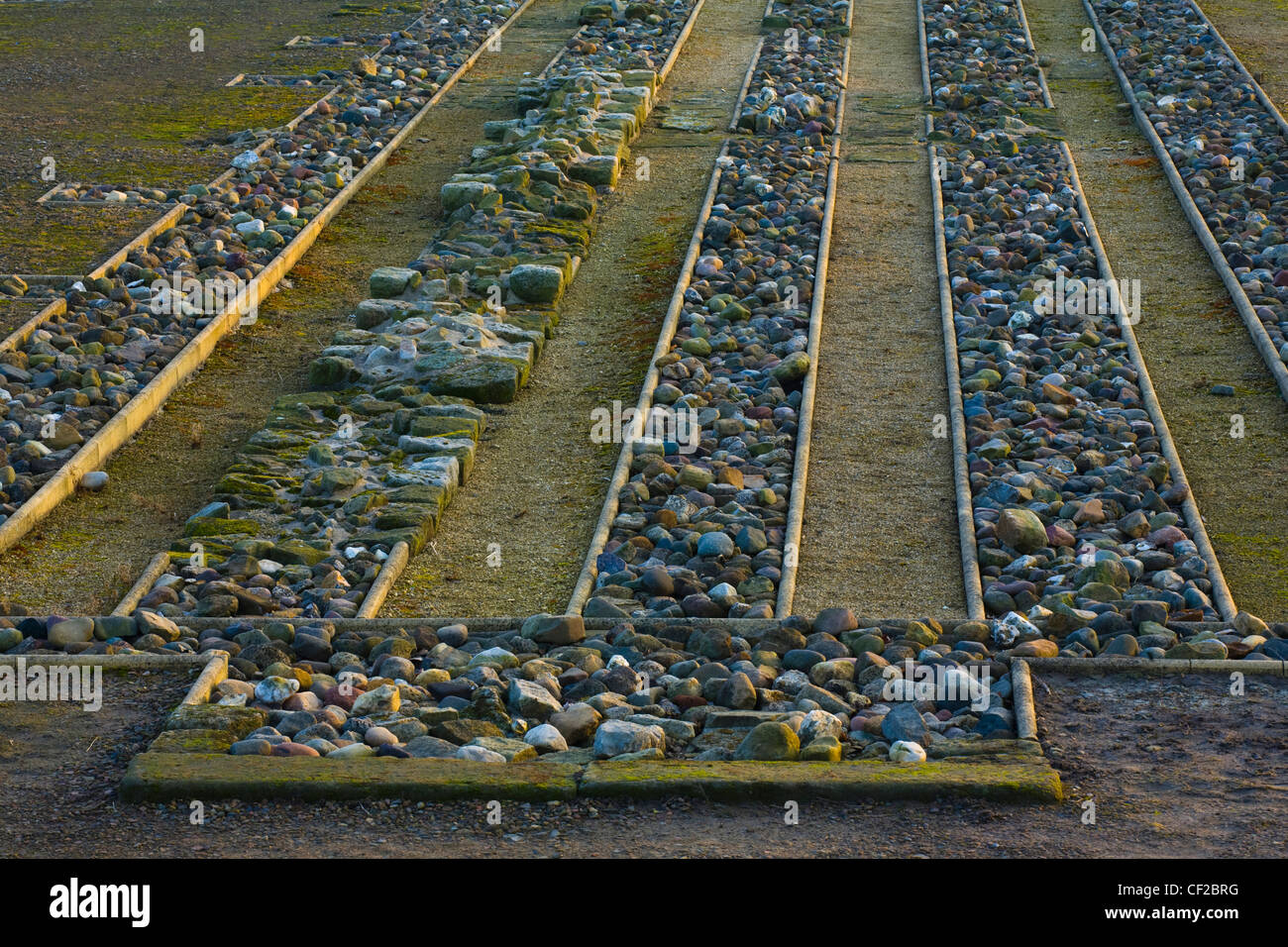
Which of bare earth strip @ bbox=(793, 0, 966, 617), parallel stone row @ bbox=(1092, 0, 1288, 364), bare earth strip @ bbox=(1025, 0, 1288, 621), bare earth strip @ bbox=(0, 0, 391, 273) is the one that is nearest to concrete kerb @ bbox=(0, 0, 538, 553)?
bare earth strip @ bbox=(0, 0, 391, 273)

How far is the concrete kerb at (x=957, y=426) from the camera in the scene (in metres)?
8.34

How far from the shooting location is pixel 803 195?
1574cm

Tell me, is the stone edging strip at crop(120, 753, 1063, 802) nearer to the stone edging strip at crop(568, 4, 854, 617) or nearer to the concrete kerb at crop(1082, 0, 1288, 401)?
the stone edging strip at crop(568, 4, 854, 617)

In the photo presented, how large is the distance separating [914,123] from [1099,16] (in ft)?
24.8

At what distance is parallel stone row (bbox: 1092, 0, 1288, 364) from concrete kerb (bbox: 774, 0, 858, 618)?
340 cm

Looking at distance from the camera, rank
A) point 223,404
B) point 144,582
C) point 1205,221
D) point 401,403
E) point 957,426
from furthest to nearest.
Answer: point 1205,221
point 223,404
point 401,403
point 957,426
point 144,582

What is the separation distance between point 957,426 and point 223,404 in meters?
5.10

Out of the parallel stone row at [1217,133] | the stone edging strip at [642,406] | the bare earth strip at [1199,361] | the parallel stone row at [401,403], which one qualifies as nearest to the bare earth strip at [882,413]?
the stone edging strip at [642,406]

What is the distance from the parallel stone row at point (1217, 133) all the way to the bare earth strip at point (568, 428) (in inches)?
191

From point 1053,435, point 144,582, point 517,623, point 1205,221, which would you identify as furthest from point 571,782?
point 1205,221

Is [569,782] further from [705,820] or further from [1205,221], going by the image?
[1205,221]

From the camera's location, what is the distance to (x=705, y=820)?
18.7 ft

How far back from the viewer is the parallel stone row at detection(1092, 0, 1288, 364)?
44.1 ft

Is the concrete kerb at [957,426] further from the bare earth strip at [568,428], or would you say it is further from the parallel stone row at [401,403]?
the parallel stone row at [401,403]
